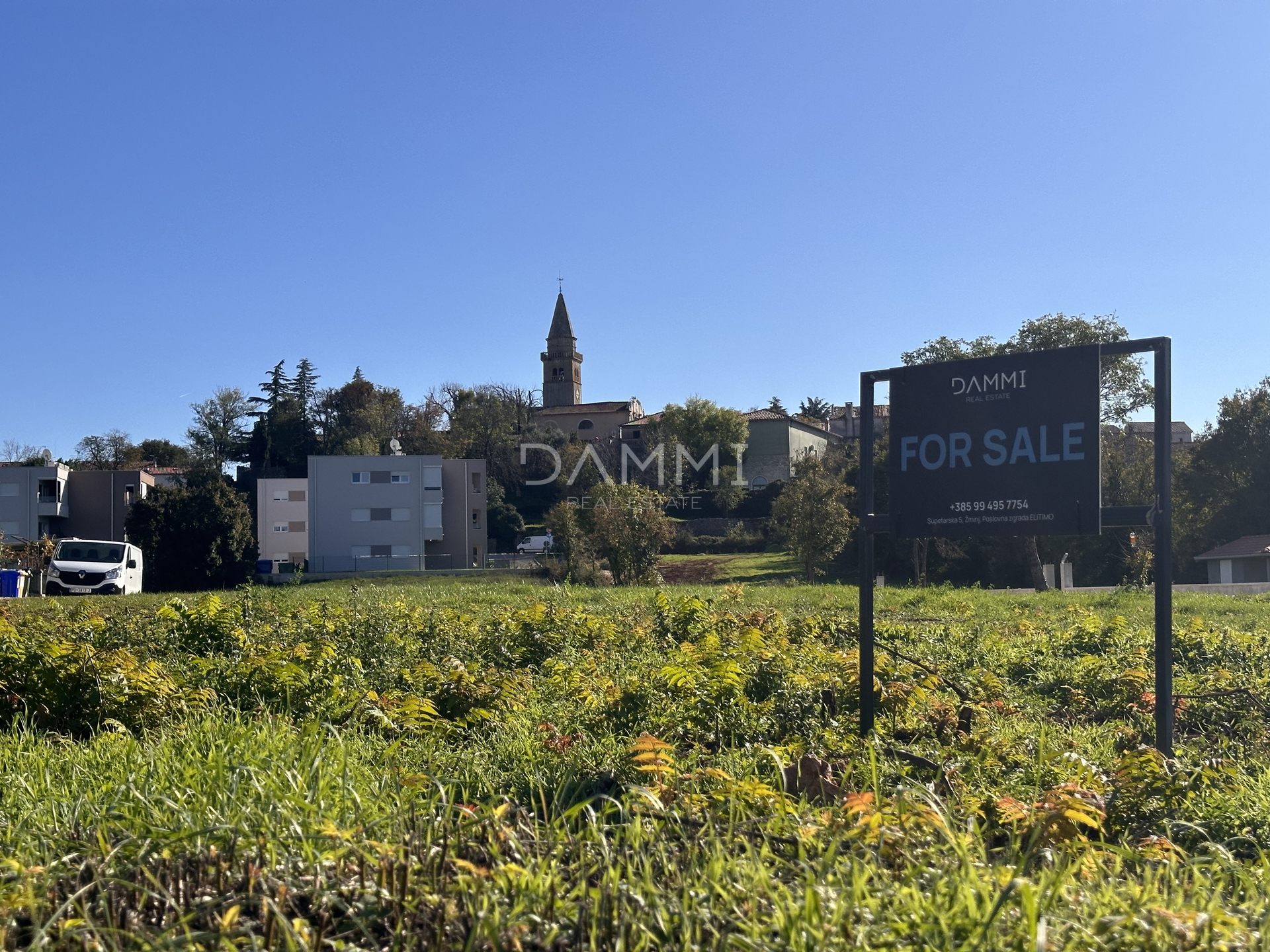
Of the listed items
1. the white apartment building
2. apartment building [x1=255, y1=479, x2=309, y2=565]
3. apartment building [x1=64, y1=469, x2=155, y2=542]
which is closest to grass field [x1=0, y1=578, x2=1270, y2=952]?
the white apartment building

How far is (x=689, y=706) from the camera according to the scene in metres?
6.17

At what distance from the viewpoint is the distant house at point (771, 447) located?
92.5m

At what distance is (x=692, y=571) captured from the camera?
191ft

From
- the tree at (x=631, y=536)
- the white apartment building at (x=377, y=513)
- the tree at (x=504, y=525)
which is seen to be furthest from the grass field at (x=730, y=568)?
the tree at (x=504, y=525)

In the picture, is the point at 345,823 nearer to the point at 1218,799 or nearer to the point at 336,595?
the point at 1218,799

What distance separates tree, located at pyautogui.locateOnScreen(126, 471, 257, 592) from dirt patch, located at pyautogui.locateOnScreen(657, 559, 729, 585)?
20.5 m

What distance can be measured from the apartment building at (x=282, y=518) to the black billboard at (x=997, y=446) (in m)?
68.6

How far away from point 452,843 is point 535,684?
4433 mm

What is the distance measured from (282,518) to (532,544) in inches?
649

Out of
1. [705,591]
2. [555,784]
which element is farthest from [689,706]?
[705,591]

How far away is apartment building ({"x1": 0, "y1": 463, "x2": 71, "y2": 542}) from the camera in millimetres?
65312

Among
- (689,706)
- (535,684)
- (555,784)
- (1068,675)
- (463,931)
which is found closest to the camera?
(463,931)

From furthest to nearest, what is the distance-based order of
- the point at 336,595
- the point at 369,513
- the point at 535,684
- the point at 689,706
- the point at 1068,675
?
the point at 369,513 → the point at 336,595 → the point at 1068,675 → the point at 535,684 → the point at 689,706

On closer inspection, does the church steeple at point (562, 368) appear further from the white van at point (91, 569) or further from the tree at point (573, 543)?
the white van at point (91, 569)
